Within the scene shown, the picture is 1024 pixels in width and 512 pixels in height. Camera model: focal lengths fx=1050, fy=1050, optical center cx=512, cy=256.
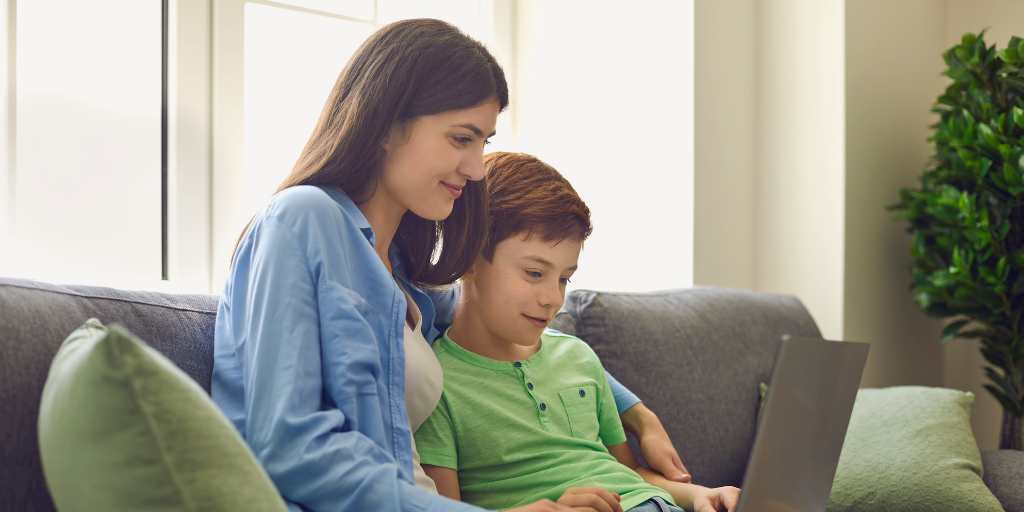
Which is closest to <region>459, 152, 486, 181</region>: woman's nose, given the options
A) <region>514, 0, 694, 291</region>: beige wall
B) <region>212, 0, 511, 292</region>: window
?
<region>212, 0, 511, 292</region>: window

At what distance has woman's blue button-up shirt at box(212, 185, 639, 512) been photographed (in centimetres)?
110

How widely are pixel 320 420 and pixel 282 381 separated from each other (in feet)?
0.19

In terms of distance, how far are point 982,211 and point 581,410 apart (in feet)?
5.33

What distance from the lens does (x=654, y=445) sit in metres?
1.68

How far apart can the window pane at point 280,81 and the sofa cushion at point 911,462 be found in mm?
1348

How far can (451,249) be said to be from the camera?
1542mm

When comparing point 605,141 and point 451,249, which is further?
point 605,141

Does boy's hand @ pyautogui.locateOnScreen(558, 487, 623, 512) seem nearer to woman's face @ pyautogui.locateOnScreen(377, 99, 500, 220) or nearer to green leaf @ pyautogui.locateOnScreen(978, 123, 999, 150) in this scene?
woman's face @ pyautogui.locateOnScreen(377, 99, 500, 220)

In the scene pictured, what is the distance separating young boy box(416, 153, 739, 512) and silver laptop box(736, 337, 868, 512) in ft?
0.90

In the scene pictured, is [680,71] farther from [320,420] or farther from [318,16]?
[320,420]

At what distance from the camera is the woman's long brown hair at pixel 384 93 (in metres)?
1.32

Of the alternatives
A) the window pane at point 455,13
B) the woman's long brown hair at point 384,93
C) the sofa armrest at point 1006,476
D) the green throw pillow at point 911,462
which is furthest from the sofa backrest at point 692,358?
the window pane at point 455,13

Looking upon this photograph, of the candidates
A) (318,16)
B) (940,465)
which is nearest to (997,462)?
(940,465)

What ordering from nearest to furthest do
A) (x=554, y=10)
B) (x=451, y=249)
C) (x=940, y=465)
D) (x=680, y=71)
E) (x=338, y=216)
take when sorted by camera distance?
(x=338, y=216), (x=451, y=249), (x=940, y=465), (x=680, y=71), (x=554, y=10)
